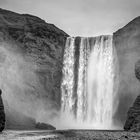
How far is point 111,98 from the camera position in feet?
225

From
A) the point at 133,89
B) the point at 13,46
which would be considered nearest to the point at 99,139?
the point at 133,89

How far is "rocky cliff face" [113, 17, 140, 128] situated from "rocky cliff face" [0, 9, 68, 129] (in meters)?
15.7

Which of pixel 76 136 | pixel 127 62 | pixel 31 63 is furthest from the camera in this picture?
pixel 31 63

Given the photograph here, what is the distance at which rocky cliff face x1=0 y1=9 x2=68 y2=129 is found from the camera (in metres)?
68.6

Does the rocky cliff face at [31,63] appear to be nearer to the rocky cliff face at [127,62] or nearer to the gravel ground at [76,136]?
the rocky cliff face at [127,62]

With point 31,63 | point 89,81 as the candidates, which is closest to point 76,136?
point 89,81

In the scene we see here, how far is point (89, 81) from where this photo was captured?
241 ft

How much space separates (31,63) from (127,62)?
77.4ft

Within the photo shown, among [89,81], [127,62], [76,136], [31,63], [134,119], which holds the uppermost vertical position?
[127,62]

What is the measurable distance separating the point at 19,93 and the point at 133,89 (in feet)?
86.7

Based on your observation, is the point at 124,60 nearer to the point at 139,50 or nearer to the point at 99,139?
the point at 139,50

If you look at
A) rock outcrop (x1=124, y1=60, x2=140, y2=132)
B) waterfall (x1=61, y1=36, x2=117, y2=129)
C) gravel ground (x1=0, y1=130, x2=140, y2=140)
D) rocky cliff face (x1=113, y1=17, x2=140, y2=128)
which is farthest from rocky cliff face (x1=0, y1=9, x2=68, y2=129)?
gravel ground (x1=0, y1=130, x2=140, y2=140)

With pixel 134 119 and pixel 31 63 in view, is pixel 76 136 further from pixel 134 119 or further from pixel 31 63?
pixel 31 63

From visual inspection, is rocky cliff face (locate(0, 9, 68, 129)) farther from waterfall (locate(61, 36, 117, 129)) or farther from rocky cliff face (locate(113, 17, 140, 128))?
rocky cliff face (locate(113, 17, 140, 128))
